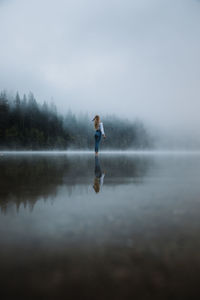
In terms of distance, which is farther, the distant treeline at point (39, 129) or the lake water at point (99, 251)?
the distant treeline at point (39, 129)

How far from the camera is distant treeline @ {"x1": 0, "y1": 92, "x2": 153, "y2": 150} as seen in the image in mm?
50656

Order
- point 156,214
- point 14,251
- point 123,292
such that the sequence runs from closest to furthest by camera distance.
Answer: point 123,292 < point 14,251 < point 156,214

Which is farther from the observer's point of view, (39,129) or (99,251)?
(39,129)

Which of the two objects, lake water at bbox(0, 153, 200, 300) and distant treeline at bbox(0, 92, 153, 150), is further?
distant treeline at bbox(0, 92, 153, 150)

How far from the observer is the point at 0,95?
176 ft

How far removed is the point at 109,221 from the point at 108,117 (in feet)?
282

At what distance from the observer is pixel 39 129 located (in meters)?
55.9

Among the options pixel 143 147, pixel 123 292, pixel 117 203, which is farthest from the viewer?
pixel 143 147

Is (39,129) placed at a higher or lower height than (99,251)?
higher

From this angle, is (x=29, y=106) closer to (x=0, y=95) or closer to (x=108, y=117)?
(x=0, y=95)

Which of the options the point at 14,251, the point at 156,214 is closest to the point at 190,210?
the point at 156,214

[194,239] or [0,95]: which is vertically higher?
[0,95]

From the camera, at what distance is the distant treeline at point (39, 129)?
5066 centimetres

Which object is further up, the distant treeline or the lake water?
the distant treeline
